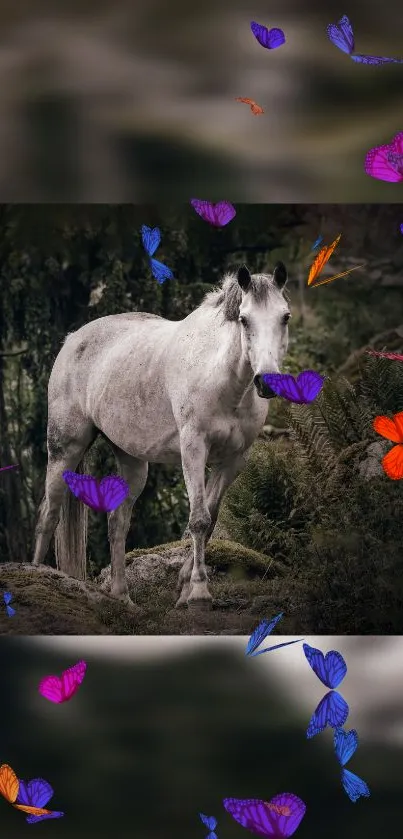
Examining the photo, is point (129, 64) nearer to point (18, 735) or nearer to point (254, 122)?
point (254, 122)

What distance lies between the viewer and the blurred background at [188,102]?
11.0 ft

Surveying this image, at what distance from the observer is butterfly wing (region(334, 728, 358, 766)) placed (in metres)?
3.49

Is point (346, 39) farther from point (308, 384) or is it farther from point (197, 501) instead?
point (197, 501)

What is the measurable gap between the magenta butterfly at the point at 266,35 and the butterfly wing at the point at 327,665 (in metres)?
1.52

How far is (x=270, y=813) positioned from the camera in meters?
3.47

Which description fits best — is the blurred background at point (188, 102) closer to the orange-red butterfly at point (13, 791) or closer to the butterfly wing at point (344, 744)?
the butterfly wing at point (344, 744)

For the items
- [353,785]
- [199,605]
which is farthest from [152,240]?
[353,785]

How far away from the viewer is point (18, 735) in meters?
3.56

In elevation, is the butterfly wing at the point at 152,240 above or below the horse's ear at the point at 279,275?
above

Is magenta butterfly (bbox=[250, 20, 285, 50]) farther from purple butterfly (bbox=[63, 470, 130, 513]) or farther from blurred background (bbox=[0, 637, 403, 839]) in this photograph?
blurred background (bbox=[0, 637, 403, 839])

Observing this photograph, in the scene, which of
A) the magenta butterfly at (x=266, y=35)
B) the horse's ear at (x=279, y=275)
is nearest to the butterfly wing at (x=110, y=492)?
the horse's ear at (x=279, y=275)

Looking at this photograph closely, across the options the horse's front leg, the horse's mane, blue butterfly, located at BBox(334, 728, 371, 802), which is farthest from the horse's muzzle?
blue butterfly, located at BBox(334, 728, 371, 802)

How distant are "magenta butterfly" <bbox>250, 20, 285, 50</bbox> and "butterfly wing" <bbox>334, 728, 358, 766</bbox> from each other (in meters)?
1.75

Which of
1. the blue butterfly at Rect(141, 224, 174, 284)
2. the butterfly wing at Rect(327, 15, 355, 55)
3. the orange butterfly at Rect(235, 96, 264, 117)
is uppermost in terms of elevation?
the butterfly wing at Rect(327, 15, 355, 55)
